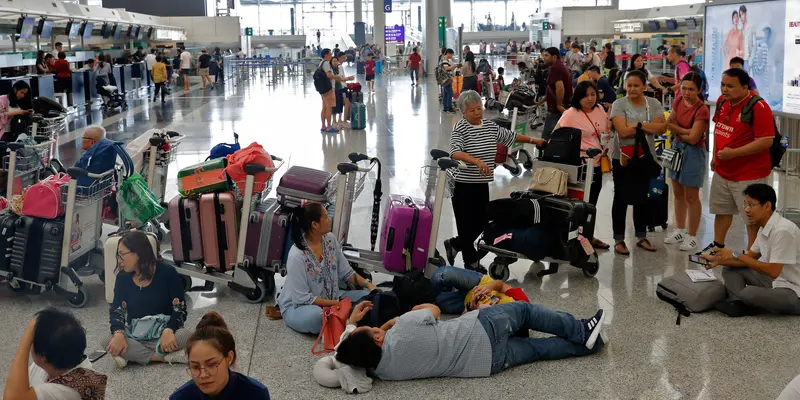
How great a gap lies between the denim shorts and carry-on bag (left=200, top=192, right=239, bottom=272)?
3480mm

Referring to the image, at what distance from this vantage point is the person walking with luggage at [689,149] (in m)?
6.54

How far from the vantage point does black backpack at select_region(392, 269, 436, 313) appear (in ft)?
16.3

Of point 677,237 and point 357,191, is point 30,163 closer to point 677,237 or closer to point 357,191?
point 357,191

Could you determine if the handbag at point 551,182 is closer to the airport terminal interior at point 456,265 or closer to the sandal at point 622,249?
the airport terminal interior at point 456,265

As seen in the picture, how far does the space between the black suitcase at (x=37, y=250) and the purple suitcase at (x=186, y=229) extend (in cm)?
72

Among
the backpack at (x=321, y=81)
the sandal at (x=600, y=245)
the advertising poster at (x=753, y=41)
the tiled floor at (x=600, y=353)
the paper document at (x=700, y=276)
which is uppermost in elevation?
the advertising poster at (x=753, y=41)

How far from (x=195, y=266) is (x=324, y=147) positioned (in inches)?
308

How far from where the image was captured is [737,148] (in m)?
5.95

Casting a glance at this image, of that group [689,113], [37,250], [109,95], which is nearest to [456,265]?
[689,113]

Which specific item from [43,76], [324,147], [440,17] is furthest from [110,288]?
[440,17]

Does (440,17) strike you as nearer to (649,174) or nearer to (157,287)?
(649,174)

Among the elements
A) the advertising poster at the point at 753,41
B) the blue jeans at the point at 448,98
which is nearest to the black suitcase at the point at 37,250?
the advertising poster at the point at 753,41

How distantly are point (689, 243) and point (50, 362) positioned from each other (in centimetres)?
524

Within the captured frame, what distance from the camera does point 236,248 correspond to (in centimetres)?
564
